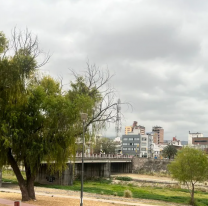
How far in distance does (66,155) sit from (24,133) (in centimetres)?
322

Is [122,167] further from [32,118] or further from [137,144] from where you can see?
[32,118]

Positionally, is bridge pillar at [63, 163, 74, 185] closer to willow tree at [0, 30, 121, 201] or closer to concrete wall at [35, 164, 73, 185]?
concrete wall at [35, 164, 73, 185]

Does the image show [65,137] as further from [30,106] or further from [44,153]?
[30,106]

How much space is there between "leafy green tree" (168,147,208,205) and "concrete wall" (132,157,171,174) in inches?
2174

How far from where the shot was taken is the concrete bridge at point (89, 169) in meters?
47.7

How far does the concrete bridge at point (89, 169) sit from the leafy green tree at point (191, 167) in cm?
1147

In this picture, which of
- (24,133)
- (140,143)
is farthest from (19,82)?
(140,143)

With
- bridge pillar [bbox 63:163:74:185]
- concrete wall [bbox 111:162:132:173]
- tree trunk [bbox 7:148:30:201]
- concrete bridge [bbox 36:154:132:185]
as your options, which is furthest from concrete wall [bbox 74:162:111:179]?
tree trunk [bbox 7:148:30:201]

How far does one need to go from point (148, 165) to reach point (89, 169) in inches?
1007

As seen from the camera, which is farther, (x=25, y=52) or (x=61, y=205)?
(x=61, y=205)

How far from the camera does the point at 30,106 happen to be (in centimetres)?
1948

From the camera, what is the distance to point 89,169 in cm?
7062

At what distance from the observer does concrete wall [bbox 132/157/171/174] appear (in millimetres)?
87500

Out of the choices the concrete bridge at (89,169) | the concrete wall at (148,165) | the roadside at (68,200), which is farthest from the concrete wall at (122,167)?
the roadside at (68,200)
